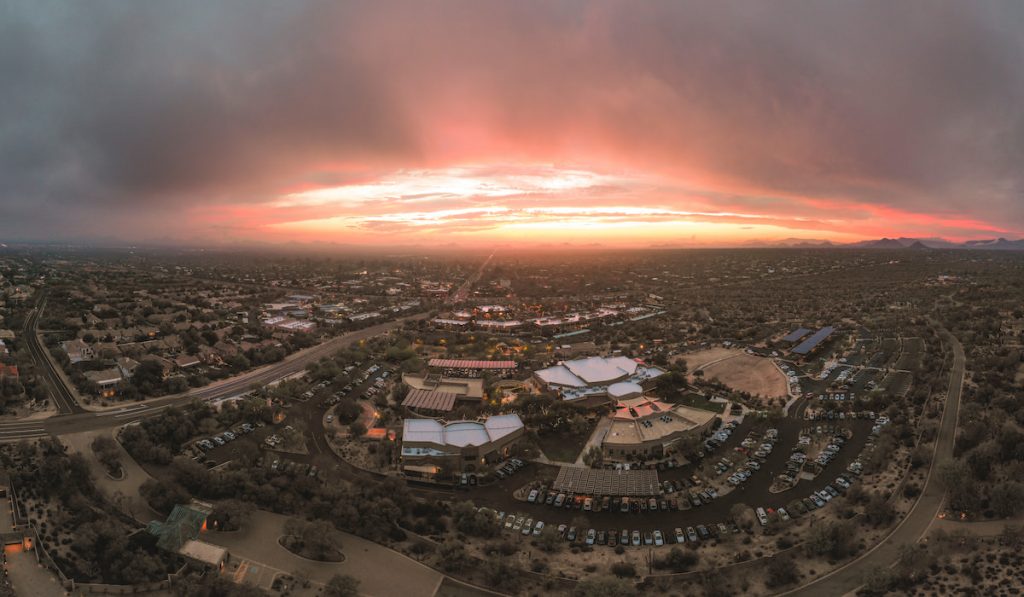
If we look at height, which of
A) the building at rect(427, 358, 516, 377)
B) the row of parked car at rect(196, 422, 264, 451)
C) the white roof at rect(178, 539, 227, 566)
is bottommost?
the white roof at rect(178, 539, 227, 566)

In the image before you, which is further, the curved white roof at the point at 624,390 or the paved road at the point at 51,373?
the curved white roof at the point at 624,390

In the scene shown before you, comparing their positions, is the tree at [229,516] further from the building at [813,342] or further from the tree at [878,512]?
the building at [813,342]

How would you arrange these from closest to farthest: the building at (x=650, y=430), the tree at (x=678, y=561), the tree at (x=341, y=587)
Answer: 1. the tree at (x=341, y=587)
2. the tree at (x=678, y=561)
3. the building at (x=650, y=430)

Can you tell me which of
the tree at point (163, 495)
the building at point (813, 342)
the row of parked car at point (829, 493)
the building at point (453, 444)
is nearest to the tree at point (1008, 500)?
the row of parked car at point (829, 493)

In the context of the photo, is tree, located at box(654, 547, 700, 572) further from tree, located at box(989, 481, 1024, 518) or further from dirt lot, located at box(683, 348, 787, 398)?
dirt lot, located at box(683, 348, 787, 398)

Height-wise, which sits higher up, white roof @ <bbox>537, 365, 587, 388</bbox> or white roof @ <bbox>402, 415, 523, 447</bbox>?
white roof @ <bbox>537, 365, 587, 388</bbox>

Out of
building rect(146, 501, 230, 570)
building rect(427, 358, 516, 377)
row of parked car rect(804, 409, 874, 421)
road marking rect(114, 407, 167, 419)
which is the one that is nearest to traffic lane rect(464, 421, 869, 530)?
row of parked car rect(804, 409, 874, 421)

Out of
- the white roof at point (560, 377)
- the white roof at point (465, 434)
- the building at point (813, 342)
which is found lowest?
the white roof at point (465, 434)

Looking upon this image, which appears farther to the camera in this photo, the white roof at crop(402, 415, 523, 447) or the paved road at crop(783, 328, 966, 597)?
the white roof at crop(402, 415, 523, 447)

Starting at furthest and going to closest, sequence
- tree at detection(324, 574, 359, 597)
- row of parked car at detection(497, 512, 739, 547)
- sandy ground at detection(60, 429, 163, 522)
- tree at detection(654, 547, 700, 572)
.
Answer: sandy ground at detection(60, 429, 163, 522)
row of parked car at detection(497, 512, 739, 547)
tree at detection(654, 547, 700, 572)
tree at detection(324, 574, 359, 597)
